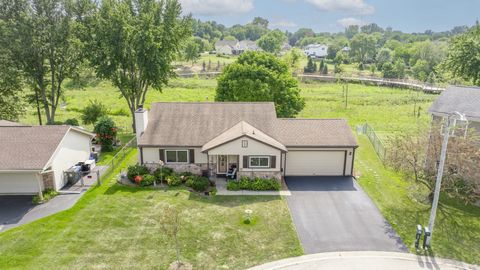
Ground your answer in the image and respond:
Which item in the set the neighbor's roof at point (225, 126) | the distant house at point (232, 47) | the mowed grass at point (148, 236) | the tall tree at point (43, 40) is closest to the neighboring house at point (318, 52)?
the distant house at point (232, 47)

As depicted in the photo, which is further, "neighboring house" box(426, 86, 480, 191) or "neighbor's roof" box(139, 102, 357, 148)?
"neighbor's roof" box(139, 102, 357, 148)

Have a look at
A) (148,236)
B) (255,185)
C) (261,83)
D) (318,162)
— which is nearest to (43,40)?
(261,83)

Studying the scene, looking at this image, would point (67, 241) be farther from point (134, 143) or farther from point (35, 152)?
point (134, 143)

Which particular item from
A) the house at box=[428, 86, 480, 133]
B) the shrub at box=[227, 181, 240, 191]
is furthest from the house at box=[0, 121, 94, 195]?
the house at box=[428, 86, 480, 133]

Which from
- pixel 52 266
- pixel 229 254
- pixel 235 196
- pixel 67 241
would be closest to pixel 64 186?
pixel 67 241

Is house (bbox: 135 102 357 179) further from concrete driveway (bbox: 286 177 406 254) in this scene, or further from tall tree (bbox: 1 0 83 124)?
tall tree (bbox: 1 0 83 124)
